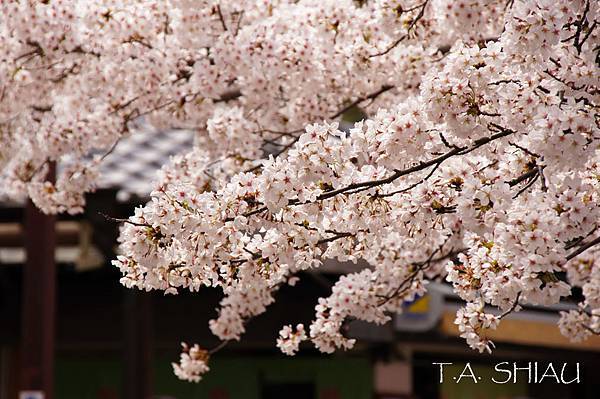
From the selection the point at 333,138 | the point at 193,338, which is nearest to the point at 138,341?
the point at 193,338

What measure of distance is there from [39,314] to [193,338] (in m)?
5.77

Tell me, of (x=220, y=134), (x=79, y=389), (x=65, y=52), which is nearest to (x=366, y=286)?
(x=220, y=134)

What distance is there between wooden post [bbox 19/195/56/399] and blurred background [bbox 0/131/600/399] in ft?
8.18

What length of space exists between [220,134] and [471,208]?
2995 mm

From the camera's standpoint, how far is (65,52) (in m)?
8.48

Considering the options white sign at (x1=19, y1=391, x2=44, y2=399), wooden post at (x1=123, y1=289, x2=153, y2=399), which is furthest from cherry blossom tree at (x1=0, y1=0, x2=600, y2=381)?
wooden post at (x1=123, y1=289, x2=153, y2=399)

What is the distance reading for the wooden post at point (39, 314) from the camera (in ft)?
37.3

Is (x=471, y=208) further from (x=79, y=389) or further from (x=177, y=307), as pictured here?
(x=79, y=389)

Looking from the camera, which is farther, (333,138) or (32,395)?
(32,395)

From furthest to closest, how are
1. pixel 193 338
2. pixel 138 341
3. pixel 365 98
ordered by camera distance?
pixel 193 338, pixel 138 341, pixel 365 98

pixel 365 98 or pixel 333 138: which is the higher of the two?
pixel 365 98

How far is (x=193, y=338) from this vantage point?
17141mm

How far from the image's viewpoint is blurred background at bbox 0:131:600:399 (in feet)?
50.6

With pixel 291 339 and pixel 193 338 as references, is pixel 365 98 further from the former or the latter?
pixel 193 338
